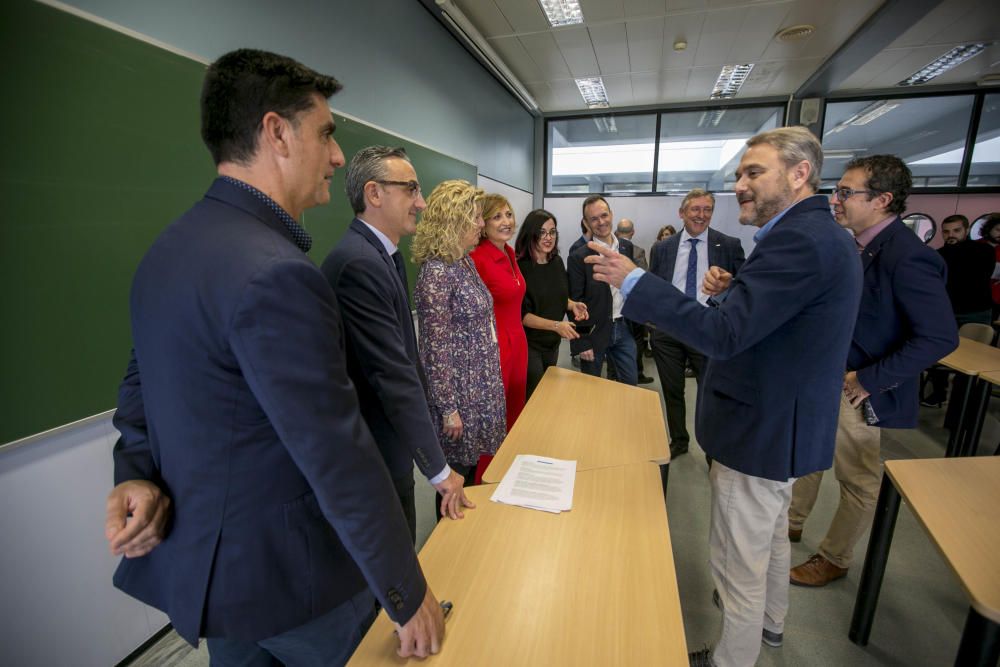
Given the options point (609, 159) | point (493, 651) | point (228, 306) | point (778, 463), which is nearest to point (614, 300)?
point (778, 463)

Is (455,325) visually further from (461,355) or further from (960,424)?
(960,424)

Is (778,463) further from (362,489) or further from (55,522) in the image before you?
(55,522)

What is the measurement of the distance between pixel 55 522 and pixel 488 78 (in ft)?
16.3

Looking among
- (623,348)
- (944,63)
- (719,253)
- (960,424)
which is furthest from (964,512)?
(944,63)

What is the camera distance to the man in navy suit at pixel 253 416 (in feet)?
1.98

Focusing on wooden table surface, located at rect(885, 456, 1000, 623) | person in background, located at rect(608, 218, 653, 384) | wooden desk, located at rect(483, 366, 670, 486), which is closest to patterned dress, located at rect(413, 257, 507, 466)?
wooden desk, located at rect(483, 366, 670, 486)

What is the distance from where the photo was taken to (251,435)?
66 centimetres

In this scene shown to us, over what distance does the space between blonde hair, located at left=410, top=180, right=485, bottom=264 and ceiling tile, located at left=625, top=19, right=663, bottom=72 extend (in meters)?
3.26

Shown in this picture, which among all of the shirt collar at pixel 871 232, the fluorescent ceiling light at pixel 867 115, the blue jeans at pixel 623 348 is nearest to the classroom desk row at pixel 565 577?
the shirt collar at pixel 871 232

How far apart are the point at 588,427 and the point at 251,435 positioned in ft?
4.41

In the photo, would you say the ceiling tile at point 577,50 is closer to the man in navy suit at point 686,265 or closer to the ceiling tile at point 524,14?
the ceiling tile at point 524,14

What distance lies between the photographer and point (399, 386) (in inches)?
44.2

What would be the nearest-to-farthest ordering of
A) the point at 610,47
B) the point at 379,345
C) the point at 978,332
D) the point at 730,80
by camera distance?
the point at 379,345
the point at 978,332
the point at 610,47
the point at 730,80

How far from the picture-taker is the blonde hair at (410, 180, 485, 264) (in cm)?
172
